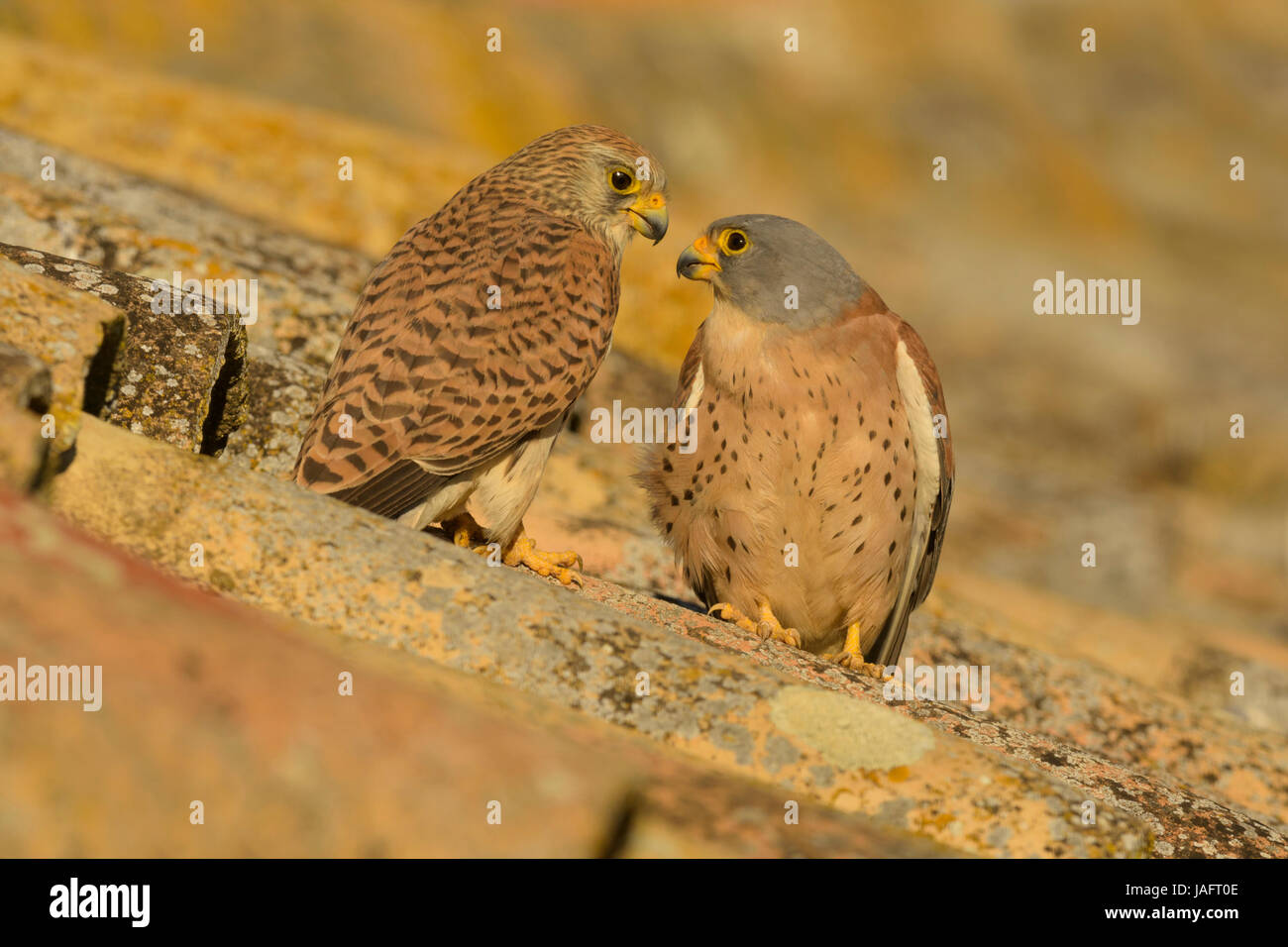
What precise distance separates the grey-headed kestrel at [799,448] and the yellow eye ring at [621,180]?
53 cm

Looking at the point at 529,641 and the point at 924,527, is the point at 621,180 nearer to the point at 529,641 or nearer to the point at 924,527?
the point at 924,527

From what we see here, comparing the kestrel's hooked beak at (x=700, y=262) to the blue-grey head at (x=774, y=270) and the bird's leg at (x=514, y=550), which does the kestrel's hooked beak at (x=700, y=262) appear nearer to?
the blue-grey head at (x=774, y=270)

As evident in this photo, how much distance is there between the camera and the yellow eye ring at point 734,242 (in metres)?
5.13

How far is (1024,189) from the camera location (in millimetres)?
30016

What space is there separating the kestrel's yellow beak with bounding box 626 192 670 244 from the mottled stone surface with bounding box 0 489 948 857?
3641mm

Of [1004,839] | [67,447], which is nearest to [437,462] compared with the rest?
[67,447]

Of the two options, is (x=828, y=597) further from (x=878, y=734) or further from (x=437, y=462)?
(x=878, y=734)

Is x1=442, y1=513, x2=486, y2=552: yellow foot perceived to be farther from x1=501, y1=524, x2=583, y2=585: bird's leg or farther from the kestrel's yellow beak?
the kestrel's yellow beak

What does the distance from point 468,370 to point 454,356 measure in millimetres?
79

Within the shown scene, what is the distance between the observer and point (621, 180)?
5.59 m

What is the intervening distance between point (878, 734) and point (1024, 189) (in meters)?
29.2

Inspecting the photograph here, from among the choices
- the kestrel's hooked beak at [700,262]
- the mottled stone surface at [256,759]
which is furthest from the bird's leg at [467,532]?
the mottled stone surface at [256,759]

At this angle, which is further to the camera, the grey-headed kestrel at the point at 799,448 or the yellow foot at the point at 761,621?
the yellow foot at the point at 761,621

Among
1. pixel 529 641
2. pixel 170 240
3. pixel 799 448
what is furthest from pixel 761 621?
pixel 170 240
